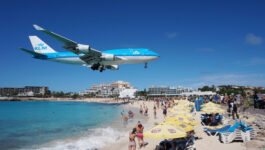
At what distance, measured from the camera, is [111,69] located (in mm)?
26672

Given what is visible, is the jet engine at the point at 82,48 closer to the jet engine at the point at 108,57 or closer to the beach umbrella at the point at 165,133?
the jet engine at the point at 108,57

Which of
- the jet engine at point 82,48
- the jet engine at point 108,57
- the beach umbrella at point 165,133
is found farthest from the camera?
the jet engine at point 108,57

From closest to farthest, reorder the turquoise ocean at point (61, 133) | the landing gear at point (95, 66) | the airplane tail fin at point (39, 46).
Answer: the turquoise ocean at point (61, 133) → the landing gear at point (95, 66) → the airplane tail fin at point (39, 46)

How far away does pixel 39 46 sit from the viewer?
27750 millimetres

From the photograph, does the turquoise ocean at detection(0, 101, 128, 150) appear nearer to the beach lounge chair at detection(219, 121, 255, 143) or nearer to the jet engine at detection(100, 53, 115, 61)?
the jet engine at detection(100, 53, 115, 61)

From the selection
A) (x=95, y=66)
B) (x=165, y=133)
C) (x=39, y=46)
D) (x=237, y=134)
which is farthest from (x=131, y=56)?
(x=39, y=46)

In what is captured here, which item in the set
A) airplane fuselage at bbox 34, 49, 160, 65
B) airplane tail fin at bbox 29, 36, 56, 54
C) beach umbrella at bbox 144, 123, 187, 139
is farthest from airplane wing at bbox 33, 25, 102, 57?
beach umbrella at bbox 144, 123, 187, 139

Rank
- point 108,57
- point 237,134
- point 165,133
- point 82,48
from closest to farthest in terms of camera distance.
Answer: point 165,133, point 237,134, point 82,48, point 108,57

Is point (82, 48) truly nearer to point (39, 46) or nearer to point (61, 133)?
point (61, 133)

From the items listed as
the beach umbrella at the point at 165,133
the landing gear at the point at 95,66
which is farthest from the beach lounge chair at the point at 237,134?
the landing gear at the point at 95,66

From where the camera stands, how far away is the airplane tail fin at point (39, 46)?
26562 millimetres

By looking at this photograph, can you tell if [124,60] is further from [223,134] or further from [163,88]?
[163,88]

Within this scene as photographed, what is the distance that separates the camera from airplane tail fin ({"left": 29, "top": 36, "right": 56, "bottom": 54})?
26.6 metres

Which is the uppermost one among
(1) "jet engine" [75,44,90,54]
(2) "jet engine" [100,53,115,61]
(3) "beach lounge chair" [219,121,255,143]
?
(1) "jet engine" [75,44,90,54]
